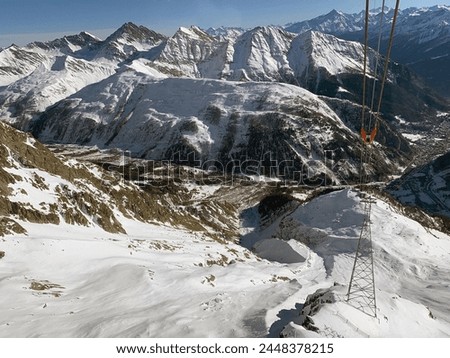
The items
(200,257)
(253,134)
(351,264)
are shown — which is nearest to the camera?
(200,257)

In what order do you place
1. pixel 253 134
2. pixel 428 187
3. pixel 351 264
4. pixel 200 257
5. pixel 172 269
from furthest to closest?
1. pixel 253 134
2. pixel 428 187
3. pixel 351 264
4. pixel 200 257
5. pixel 172 269

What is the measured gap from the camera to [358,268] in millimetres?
45000

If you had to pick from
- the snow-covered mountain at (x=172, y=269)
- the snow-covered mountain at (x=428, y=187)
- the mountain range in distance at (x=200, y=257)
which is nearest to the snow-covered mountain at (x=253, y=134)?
the snow-covered mountain at (x=428, y=187)

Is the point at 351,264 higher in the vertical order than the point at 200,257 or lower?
lower

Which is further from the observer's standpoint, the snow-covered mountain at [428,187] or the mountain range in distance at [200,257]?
the snow-covered mountain at [428,187]

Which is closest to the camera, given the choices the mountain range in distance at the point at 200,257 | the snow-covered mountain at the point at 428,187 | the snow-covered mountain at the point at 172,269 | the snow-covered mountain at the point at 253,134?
the snow-covered mountain at the point at 172,269

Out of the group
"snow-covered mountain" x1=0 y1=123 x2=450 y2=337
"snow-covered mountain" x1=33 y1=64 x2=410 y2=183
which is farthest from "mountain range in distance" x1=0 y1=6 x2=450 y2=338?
"snow-covered mountain" x1=33 y1=64 x2=410 y2=183

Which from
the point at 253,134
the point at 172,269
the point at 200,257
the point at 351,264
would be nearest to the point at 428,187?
the point at 253,134

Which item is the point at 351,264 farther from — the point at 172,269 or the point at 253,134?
the point at 253,134

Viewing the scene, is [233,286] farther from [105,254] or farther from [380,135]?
[380,135]

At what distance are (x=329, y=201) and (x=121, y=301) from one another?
5302cm

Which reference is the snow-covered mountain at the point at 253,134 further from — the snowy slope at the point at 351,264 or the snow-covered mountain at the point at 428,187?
the snowy slope at the point at 351,264
